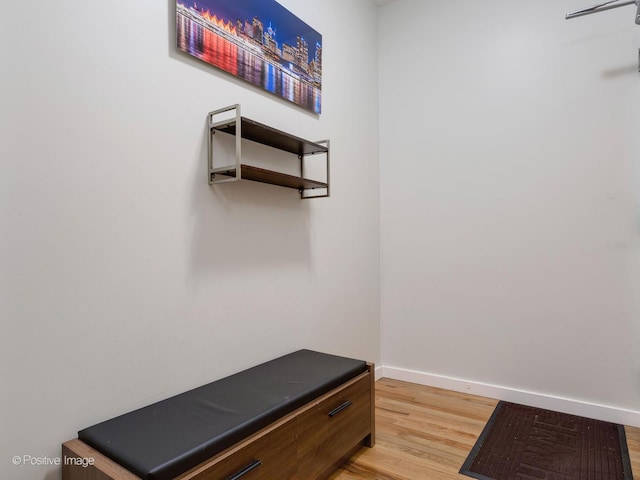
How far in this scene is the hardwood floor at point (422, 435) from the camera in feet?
6.21

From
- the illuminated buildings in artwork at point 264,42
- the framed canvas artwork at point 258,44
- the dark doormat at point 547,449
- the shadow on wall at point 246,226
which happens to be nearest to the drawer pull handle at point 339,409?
the dark doormat at point 547,449

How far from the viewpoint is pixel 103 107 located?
4.72 feet

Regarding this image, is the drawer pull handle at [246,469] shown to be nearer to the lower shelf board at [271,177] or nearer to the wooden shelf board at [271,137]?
the lower shelf board at [271,177]

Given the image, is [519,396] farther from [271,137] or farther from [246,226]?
[271,137]

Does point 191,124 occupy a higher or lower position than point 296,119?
lower

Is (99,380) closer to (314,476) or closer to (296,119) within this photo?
(314,476)

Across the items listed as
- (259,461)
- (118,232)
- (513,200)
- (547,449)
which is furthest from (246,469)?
(513,200)

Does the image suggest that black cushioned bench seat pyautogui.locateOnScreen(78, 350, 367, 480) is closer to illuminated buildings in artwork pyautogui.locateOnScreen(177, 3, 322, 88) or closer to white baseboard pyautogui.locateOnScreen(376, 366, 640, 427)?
white baseboard pyautogui.locateOnScreen(376, 366, 640, 427)

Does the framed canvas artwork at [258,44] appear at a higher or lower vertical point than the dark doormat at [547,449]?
higher

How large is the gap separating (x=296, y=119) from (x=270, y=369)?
151 cm

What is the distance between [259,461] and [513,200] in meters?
2.42

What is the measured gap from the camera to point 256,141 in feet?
6.89

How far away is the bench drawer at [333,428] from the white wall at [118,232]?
52cm

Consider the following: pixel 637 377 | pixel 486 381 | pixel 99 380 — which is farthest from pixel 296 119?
pixel 637 377
